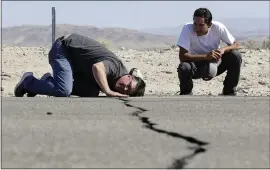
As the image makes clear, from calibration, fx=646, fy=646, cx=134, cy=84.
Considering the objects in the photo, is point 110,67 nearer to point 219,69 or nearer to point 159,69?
point 219,69

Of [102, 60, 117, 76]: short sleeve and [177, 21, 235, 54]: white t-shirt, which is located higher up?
[177, 21, 235, 54]: white t-shirt

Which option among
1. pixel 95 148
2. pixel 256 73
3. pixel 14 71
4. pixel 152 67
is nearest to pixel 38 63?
pixel 14 71

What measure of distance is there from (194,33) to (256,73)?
7.09 m

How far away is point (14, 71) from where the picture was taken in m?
15.7

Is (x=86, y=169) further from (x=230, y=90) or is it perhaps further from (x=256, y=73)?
(x=256, y=73)

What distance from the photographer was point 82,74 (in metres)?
8.24

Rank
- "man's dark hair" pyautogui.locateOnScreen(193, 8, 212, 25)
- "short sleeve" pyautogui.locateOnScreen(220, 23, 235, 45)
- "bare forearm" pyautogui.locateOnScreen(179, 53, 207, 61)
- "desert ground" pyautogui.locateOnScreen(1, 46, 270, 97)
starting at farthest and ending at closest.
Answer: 1. "desert ground" pyautogui.locateOnScreen(1, 46, 270, 97)
2. "short sleeve" pyautogui.locateOnScreen(220, 23, 235, 45)
3. "bare forearm" pyautogui.locateOnScreen(179, 53, 207, 61)
4. "man's dark hair" pyautogui.locateOnScreen(193, 8, 212, 25)

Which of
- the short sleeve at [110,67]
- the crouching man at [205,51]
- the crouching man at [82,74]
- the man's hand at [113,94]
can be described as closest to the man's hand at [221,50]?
the crouching man at [205,51]

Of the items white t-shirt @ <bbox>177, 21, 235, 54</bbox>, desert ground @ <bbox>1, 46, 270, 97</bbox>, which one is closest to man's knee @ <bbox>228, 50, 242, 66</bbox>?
white t-shirt @ <bbox>177, 21, 235, 54</bbox>

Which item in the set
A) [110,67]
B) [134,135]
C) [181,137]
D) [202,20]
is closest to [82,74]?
[110,67]

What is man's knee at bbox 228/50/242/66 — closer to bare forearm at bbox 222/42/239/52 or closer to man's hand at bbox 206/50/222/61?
bare forearm at bbox 222/42/239/52

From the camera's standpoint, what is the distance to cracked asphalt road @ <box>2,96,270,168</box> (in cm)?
425

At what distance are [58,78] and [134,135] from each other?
3145 millimetres

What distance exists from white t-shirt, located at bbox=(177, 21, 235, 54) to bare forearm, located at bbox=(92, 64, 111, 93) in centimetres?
177
